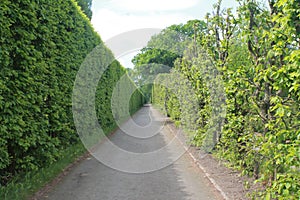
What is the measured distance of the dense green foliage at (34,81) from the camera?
452 centimetres

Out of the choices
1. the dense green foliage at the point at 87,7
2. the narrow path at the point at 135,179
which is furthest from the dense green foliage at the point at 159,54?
the narrow path at the point at 135,179

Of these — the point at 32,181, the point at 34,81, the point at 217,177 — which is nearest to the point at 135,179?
the point at 217,177

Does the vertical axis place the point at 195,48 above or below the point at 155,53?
below

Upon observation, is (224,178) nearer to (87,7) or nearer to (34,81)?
(34,81)

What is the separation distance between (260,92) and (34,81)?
4068 millimetres

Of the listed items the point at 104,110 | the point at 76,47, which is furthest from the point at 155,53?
the point at 76,47

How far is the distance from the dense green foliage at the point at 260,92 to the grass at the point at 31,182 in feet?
11.9

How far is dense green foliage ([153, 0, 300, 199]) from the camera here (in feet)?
10.5

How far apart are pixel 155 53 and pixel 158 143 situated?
3951 centimetres

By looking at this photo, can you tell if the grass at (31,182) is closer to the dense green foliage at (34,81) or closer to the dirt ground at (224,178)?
the dense green foliage at (34,81)

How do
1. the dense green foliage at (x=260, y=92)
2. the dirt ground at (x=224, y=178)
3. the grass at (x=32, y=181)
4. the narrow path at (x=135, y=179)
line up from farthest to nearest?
1. the narrow path at (x=135, y=179)
2. the dirt ground at (x=224, y=178)
3. the grass at (x=32, y=181)
4. the dense green foliage at (x=260, y=92)

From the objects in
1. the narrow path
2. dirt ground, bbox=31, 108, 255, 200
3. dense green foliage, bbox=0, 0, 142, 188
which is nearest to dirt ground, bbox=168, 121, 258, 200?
dirt ground, bbox=31, 108, 255, 200

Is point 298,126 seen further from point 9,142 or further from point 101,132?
point 101,132

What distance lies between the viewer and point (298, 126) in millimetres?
3604
